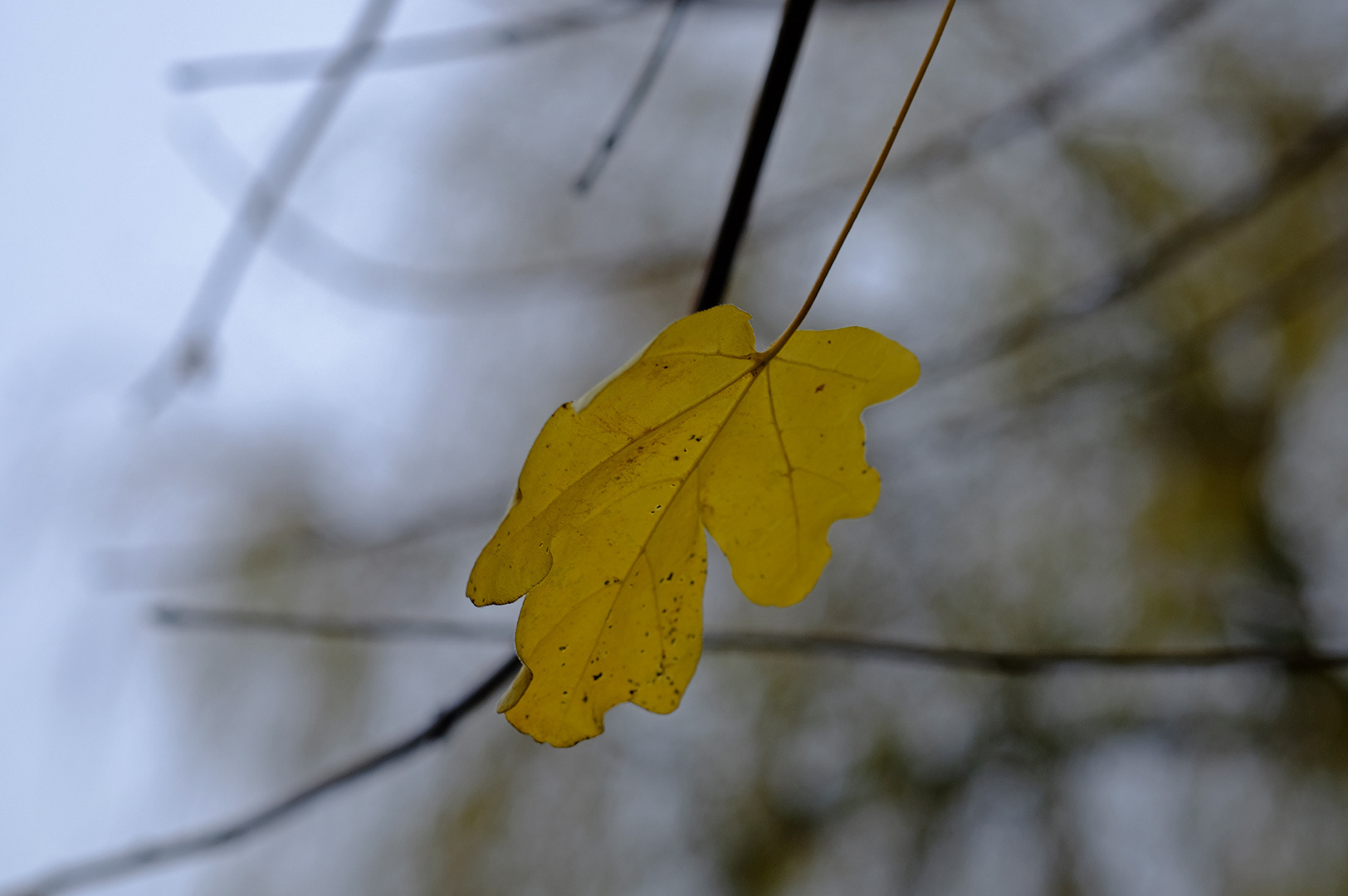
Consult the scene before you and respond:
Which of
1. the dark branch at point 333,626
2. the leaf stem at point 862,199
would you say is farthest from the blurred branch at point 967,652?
the leaf stem at point 862,199

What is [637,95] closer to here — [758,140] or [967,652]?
[758,140]

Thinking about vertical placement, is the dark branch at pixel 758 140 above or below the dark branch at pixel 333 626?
above

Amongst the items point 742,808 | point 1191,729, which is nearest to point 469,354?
point 742,808

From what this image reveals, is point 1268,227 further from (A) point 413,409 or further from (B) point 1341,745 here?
(A) point 413,409

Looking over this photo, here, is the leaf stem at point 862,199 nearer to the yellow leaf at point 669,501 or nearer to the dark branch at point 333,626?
the yellow leaf at point 669,501

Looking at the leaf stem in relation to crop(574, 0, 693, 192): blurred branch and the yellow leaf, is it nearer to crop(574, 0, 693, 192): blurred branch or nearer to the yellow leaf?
the yellow leaf

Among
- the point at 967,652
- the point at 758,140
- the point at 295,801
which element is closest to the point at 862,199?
the point at 758,140
